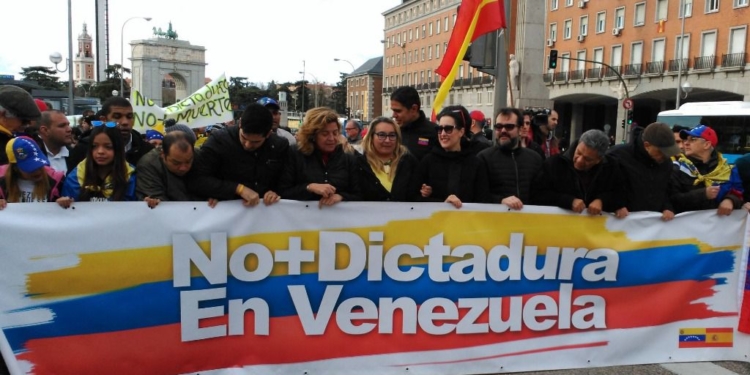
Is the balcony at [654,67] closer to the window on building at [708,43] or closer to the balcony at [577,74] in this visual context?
the window on building at [708,43]

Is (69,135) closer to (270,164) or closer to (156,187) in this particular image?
(156,187)

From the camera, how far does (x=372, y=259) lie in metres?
4.04

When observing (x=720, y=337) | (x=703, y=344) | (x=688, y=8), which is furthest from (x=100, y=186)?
(x=688, y=8)

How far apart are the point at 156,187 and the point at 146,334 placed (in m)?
0.94

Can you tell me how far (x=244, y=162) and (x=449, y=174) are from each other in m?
1.47

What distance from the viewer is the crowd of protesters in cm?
384

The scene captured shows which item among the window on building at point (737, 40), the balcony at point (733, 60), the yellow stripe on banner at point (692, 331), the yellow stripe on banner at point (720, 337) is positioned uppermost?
the window on building at point (737, 40)

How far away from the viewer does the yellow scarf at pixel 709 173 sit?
477 centimetres

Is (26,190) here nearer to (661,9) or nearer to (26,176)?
(26,176)

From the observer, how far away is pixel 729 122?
73.1 feet

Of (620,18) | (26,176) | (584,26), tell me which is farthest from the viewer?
(584,26)

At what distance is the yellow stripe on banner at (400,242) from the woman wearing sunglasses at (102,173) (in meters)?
0.42

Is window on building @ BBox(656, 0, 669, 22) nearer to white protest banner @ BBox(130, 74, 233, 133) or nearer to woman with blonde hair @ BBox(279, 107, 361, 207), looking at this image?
white protest banner @ BBox(130, 74, 233, 133)

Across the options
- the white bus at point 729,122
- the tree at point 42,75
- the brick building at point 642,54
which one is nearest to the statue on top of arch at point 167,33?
the tree at point 42,75
